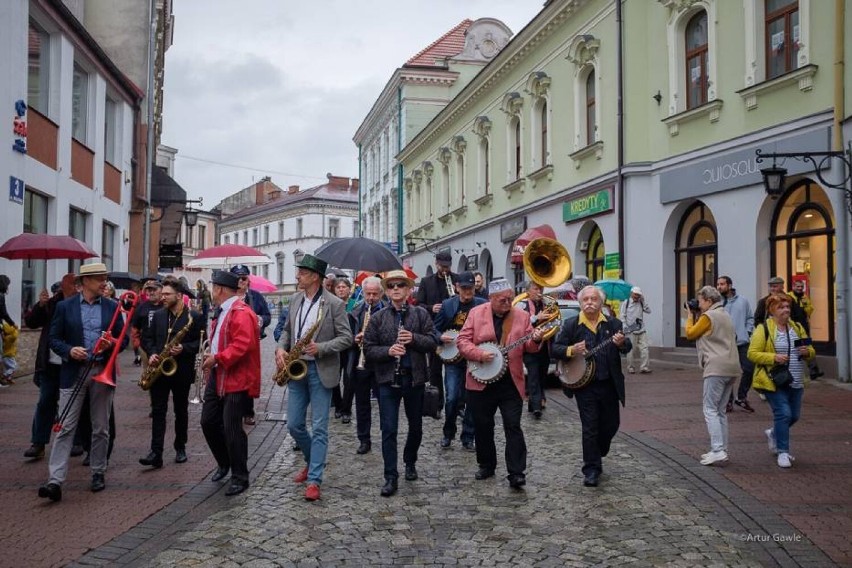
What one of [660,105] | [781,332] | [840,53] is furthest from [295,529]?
[660,105]

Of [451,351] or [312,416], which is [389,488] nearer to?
[312,416]

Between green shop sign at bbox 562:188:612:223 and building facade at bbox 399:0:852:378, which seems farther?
Result: green shop sign at bbox 562:188:612:223

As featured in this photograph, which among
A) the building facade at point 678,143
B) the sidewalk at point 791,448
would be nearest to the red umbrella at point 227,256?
the sidewalk at point 791,448

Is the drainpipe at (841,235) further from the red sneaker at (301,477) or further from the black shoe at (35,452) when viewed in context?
the black shoe at (35,452)

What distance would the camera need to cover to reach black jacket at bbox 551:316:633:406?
23.9 feet

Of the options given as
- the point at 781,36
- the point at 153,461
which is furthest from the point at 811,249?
the point at 153,461

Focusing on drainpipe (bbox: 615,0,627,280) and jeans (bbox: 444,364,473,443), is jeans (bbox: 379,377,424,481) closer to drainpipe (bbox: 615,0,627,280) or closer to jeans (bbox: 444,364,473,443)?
jeans (bbox: 444,364,473,443)

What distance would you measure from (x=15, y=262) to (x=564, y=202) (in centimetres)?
1405

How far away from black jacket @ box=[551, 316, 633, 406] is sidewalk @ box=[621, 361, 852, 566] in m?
1.21

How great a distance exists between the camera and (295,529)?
5.84m

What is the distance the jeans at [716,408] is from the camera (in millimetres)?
7898

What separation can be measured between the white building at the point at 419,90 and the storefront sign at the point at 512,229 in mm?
15832

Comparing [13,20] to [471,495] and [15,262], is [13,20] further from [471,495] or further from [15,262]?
[471,495]

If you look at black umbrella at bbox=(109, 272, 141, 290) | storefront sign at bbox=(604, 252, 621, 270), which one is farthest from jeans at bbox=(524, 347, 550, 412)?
storefront sign at bbox=(604, 252, 621, 270)
